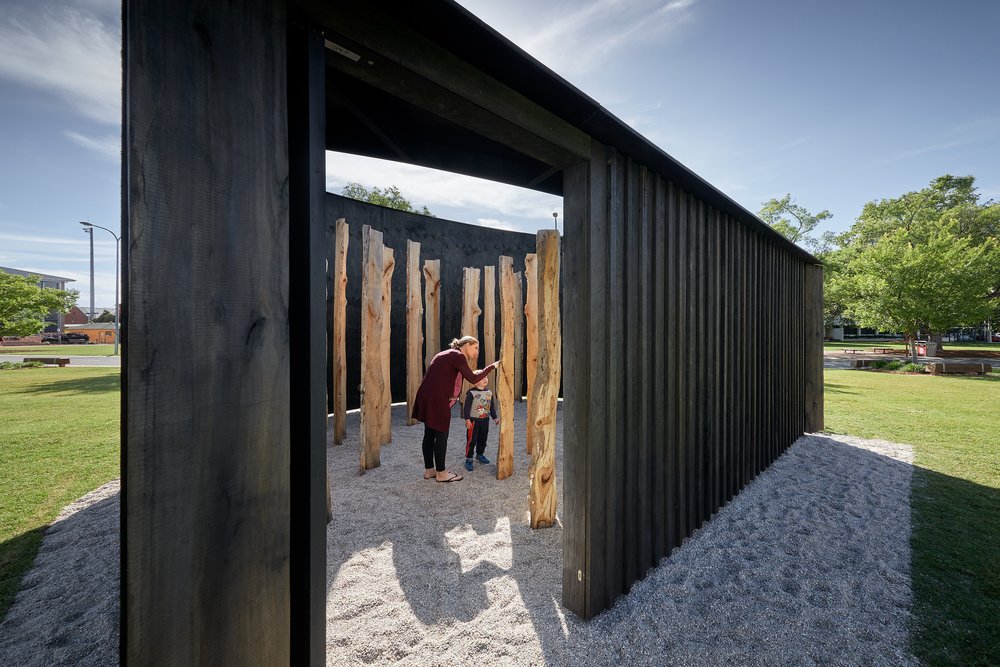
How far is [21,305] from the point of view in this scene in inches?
685

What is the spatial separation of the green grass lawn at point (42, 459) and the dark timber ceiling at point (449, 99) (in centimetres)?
385

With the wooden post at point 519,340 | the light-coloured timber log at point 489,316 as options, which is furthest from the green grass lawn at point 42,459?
the wooden post at point 519,340

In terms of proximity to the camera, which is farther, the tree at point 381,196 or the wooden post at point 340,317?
the tree at point 381,196

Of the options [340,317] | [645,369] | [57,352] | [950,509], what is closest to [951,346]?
[950,509]

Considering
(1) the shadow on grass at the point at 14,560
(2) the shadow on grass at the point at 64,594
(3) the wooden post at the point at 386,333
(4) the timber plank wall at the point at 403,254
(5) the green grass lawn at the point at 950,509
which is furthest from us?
(4) the timber plank wall at the point at 403,254

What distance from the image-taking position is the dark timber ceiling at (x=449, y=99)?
5.25ft

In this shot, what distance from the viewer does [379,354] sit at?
19.0 ft

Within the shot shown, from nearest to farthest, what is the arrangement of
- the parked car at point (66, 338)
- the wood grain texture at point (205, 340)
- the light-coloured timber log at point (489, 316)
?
the wood grain texture at point (205, 340) → the light-coloured timber log at point (489, 316) → the parked car at point (66, 338)

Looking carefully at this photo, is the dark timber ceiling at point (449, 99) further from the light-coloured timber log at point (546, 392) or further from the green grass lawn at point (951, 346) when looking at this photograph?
the green grass lawn at point (951, 346)

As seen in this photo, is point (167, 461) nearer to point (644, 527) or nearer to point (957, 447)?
point (644, 527)

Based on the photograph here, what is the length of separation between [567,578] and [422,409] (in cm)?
261

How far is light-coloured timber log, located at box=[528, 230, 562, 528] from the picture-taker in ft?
12.8

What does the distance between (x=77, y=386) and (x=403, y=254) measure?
1049 centimetres

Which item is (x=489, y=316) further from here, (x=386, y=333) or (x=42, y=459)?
(x=42, y=459)
